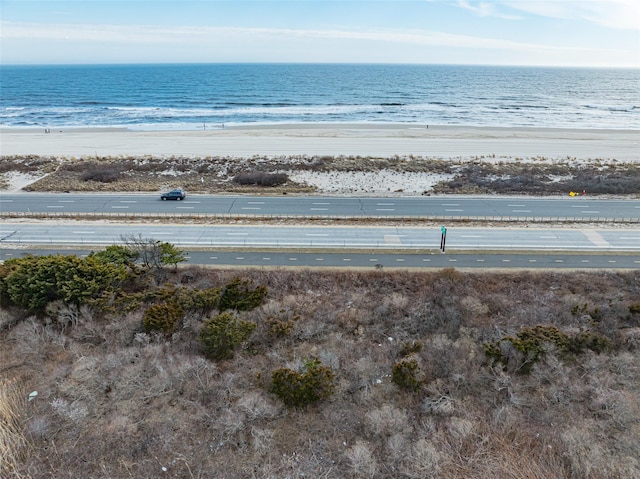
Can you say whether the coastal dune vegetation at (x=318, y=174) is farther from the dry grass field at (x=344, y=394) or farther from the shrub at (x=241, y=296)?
the dry grass field at (x=344, y=394)

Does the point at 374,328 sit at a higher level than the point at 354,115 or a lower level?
lower

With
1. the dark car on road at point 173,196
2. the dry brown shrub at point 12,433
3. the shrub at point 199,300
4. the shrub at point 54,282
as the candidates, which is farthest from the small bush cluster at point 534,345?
the dark car on road at point 173,196

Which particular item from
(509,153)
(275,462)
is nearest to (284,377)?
(275,462)

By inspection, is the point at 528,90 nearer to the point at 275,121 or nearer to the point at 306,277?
the point at 275,121

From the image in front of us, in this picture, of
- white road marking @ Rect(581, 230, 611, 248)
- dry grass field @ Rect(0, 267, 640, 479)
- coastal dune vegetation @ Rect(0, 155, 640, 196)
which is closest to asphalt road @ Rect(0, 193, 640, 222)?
coastal dune vegetation @ Rect(0, 155, 640, 196)

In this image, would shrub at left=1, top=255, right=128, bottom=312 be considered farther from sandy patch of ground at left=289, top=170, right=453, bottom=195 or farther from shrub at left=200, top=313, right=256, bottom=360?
sandy patch of ground at left=289, top=170, right=453, bottom=195
